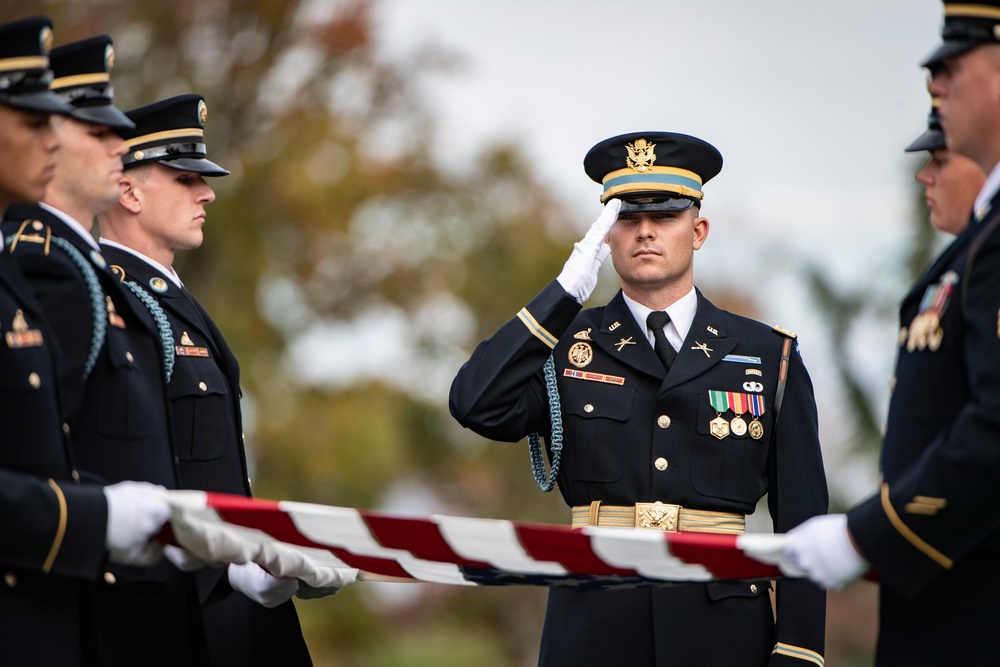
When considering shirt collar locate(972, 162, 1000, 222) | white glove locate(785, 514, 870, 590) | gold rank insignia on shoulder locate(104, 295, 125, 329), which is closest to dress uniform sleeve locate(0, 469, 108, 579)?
gold rank insignia on shoulder locate(104, 295, 125, 329)

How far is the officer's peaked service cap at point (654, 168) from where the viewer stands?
5375 millimetres

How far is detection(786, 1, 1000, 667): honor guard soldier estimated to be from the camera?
3639 mm

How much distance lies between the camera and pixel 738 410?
5.15 metres

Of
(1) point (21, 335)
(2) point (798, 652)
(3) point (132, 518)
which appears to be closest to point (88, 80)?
(1) point (21, 335)

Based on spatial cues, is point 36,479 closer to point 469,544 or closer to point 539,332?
point 469,544

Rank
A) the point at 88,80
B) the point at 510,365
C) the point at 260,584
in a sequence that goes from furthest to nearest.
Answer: the point at 510,365, the point at 260,584, the point at 88,80

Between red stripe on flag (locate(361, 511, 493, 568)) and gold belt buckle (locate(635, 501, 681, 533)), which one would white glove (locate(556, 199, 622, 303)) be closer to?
gold belt buckle (locate(635, 501, 681, 533))

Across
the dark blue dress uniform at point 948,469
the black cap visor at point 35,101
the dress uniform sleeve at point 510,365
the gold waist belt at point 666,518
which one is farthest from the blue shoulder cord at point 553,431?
the black cap visor at point 35,101

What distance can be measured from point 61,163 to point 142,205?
916mm

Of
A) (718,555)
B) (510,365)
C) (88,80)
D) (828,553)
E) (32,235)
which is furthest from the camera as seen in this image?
(510,365)

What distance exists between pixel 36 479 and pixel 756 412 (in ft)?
8.36

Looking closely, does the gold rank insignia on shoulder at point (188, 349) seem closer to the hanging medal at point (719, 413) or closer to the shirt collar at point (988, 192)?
the hanging medal at point (719, 413)

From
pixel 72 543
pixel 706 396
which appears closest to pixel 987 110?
pixel 706 396

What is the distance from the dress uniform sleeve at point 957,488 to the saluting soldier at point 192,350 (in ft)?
6.90
